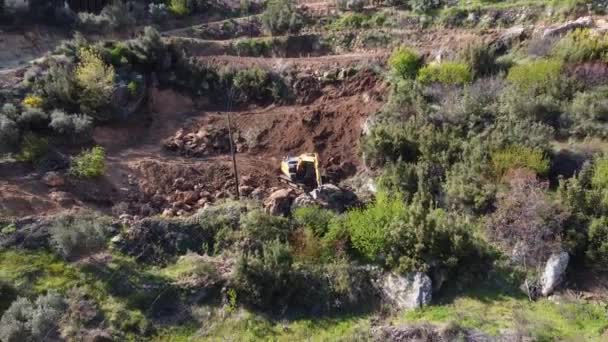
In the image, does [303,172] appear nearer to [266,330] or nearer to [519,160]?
[266,330]

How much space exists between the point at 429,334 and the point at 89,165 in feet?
36.1

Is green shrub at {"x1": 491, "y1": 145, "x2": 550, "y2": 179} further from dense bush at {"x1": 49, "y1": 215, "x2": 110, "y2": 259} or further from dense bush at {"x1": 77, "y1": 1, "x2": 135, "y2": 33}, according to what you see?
dense bush at {"x1": 77, "y1": 1, "x2": 135, "y2": 33}

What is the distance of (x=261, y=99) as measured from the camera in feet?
68.6

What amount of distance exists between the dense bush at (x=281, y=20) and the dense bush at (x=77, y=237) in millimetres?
13810

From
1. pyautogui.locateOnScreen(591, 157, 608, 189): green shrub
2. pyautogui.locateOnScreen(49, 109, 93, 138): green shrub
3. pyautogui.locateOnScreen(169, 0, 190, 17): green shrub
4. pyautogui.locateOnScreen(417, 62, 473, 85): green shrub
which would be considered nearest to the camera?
pyautogui.locateOnScreen(591, 157, 608, 189): green shrub

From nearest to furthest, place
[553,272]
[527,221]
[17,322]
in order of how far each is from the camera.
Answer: [17,322]
[553,272]
[527,221]

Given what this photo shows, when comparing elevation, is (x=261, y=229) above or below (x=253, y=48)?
below

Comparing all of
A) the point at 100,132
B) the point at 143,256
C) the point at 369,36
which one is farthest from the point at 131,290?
the point at 369,36

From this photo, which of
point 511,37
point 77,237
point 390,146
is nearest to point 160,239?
point 77,237

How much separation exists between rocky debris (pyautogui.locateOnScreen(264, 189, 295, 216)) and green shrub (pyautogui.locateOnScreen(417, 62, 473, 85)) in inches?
270

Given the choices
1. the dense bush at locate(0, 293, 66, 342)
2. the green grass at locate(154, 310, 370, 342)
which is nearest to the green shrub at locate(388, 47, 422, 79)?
the green grass at locate(154, 310, 370, 342)

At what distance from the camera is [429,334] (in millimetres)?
11484

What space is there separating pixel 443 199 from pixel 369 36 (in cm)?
1060

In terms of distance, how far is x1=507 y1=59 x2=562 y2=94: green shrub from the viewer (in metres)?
16.7
